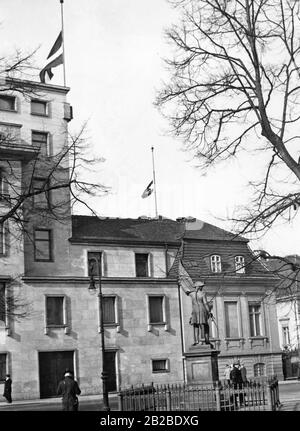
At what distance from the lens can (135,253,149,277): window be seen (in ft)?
145

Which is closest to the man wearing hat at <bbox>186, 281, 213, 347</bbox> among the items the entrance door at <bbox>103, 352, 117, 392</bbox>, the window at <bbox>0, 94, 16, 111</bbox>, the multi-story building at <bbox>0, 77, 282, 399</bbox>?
the multi-story building at <bbox>0, 77, 282, 399</bbox>

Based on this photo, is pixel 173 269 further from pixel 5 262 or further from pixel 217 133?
pixel 217 133

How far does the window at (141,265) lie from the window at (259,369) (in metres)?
9.96

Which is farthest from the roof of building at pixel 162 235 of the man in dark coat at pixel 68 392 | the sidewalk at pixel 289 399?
the man in dark coat at pixel 68 392

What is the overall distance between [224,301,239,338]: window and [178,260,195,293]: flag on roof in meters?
3.21

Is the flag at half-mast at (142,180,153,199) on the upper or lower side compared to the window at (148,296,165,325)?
upper

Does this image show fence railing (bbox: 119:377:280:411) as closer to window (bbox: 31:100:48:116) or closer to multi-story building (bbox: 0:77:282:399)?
multi-story building (bbox: 0:77:282:399)

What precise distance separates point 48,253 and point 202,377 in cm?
2174

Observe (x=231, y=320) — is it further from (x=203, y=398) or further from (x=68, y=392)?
(x=68, y=392)

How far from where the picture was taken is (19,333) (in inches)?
1501

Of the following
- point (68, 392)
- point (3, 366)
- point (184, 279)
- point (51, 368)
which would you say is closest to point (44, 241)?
point (51, 368)

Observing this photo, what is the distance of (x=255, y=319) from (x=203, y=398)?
2905cm
